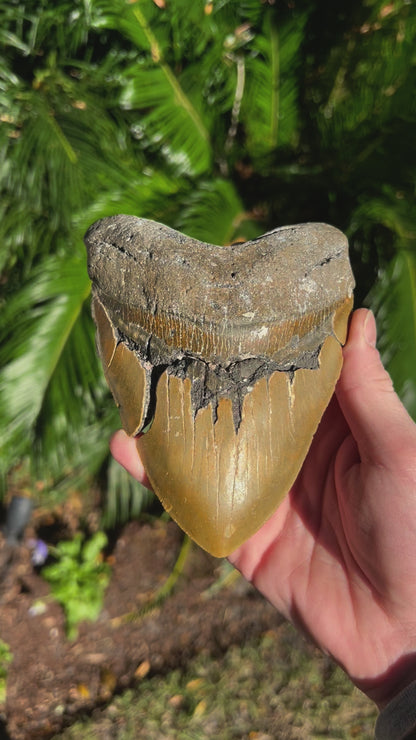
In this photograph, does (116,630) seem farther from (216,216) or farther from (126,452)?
(216,216)

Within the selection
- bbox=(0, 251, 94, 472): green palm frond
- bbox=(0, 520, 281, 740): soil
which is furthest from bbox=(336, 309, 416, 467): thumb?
bbox=(0, 520, 281, 740): soil

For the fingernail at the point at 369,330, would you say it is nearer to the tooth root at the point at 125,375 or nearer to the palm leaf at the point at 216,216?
the tooth root at the point at 125,375

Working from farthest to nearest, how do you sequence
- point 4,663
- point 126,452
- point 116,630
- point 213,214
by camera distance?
point 116,630 < point 4,663 < point 213,214 < point 126,452

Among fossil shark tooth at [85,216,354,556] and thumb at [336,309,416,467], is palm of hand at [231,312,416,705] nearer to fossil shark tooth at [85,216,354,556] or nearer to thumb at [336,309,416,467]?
thumb at [336,309,416,467]

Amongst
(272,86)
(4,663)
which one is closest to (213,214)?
(272,86)

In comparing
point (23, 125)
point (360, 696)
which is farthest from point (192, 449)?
point (360, 696)

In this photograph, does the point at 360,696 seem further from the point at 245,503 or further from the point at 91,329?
the point at 91,329

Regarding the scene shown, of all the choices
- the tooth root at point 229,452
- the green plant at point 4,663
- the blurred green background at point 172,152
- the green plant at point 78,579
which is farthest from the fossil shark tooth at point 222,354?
the green plant at point 4,663
